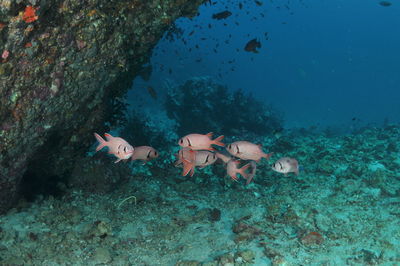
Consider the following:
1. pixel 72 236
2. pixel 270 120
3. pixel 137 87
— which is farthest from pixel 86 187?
pixel 137 87

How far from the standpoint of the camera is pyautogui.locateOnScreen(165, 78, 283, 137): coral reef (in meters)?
16.5

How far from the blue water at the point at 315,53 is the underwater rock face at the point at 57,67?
128 feet

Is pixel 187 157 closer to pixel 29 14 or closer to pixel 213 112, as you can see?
pixel 29 14

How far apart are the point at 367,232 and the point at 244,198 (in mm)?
2676

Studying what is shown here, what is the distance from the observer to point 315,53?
14162 centimetres

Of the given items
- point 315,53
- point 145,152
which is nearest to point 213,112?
point 145,152

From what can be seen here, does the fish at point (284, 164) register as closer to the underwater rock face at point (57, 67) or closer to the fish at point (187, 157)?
the fish at point (187, 157)

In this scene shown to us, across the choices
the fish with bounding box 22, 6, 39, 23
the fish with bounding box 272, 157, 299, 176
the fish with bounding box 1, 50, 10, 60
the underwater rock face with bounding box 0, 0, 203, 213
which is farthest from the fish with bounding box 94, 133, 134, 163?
the fish with bounding box 272, 157, 299, 176

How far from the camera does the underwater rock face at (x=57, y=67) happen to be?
382 cm

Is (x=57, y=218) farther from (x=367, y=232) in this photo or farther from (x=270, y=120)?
(x=270, y=120)

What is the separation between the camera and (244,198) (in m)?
6.97

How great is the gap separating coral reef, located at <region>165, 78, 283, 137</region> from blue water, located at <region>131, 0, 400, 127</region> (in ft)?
86.4

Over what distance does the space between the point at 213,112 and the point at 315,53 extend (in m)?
142

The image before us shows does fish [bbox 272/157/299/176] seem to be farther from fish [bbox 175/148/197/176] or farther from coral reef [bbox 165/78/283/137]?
coral reef [bbox 165/78/283/137]
